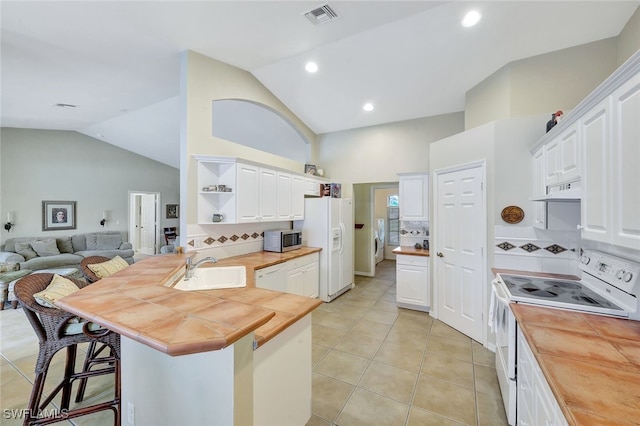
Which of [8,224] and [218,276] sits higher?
[8,224]

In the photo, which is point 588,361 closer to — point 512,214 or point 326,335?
point 512,214

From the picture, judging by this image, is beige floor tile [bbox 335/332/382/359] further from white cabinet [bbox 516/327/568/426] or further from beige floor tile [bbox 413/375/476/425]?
white cabinet [bbox 516/327/568/426]

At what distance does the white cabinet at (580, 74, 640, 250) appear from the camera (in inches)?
46.5

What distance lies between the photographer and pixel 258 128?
5.38 metres

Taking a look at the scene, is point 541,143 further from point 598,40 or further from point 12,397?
point 12,397

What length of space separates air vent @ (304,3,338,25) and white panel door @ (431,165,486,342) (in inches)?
91.9

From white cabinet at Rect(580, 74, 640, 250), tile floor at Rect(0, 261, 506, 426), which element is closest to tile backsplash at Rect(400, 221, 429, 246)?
tile floor at Rect(0, 261, 506, 426)

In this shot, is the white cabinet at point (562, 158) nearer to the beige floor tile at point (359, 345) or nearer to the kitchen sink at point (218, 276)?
the beige floor tile at point (359, 345)

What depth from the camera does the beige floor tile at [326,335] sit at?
3.07 m

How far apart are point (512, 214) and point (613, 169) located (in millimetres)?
1617

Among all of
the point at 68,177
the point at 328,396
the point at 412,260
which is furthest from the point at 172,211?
the point at 328,396

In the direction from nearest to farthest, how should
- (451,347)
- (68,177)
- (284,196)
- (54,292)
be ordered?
1. (54,292)
2. (451,347)
3. (284,196)
4. (68,177)

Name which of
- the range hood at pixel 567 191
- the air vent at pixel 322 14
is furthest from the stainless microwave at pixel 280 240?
the range hood at pixel 567 191

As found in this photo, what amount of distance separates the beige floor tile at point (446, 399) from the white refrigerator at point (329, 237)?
89.5 inches
